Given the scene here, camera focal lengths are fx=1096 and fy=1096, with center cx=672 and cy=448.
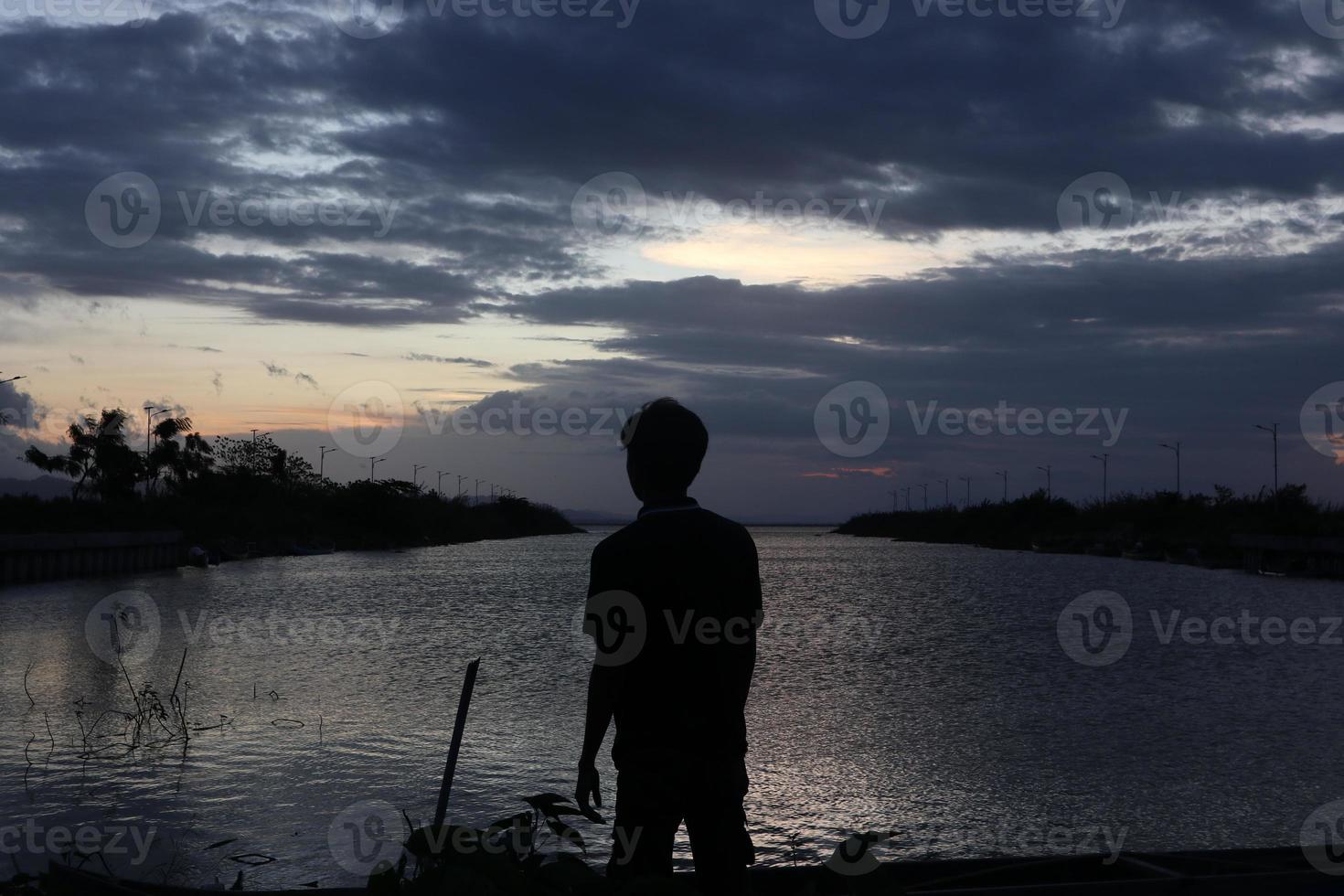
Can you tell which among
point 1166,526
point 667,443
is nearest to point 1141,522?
point 1166,526

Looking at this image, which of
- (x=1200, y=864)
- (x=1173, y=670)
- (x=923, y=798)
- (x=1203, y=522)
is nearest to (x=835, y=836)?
(x=923, y=798)

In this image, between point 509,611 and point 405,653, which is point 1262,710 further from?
point 509,611

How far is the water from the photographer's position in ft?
32.0

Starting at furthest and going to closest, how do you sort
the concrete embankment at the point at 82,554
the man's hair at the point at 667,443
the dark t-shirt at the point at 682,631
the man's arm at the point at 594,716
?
the concrete embankment at the point at 82,554 → the man's hair at the point at 667,443 → the man's arm at the point at 594,716 → the dark t-shirt at the point at 682,631

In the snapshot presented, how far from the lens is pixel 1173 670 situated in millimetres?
22250

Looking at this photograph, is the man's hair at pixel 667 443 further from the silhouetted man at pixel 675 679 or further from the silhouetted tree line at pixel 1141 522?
the silhouetted tree line at pixel 1141 522

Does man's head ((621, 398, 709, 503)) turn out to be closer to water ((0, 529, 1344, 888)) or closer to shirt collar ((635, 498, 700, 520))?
shirt collar ((635, 498, 700, 520))

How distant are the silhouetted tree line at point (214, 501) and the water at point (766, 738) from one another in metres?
33.6

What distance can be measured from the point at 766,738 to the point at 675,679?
35.9 ft

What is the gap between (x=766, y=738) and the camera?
46.5 feet

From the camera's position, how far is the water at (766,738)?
32.0 ft

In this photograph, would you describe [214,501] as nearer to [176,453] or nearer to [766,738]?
[176,453]

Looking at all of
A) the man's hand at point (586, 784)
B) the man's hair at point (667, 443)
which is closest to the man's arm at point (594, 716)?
the man's hand at point (586, 784)

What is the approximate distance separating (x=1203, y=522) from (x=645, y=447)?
94.8 meters
